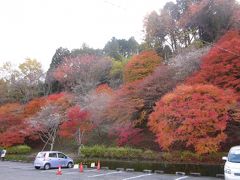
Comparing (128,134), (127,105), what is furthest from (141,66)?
(128,134)

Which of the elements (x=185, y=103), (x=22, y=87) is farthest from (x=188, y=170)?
(x=22, y=87)

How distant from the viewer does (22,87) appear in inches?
2034

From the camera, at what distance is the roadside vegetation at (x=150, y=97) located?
76.8 feet

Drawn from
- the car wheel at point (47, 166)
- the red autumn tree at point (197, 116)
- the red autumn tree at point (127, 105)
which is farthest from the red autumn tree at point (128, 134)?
the car wheel at point (47, 166)

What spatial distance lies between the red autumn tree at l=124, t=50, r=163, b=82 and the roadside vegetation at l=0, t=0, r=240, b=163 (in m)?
0.11

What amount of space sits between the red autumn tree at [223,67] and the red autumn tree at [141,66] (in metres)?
10.7

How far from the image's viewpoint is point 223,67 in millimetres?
25391

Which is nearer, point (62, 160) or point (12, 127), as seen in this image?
point (62, 160)

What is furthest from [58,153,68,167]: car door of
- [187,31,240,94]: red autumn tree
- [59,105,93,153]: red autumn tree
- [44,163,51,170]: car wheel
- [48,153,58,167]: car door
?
[187,31,240,94]: red autumn tree

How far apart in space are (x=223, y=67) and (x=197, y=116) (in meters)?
5.24

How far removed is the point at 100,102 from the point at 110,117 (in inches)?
98.6

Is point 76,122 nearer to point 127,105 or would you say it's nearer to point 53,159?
point 127,105

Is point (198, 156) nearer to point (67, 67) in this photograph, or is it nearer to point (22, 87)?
point (67, 67)

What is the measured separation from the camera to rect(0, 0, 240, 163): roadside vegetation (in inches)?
922
